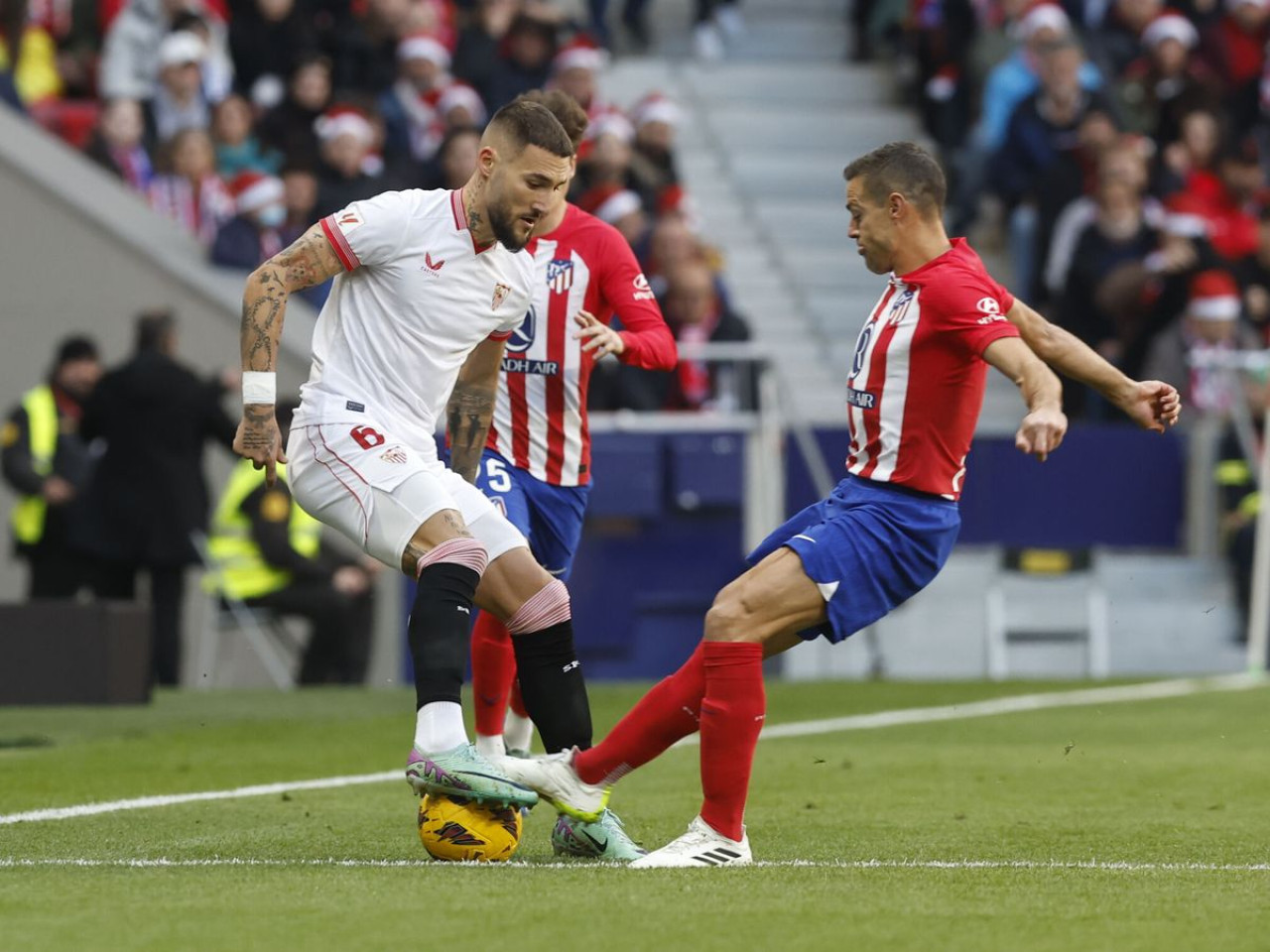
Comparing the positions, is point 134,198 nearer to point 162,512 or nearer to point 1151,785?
point 162,512

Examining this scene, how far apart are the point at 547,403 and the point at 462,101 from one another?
32.3 feet

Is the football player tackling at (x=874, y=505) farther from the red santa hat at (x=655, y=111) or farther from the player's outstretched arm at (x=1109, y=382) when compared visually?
the red santa hat at (x=655, y=111)

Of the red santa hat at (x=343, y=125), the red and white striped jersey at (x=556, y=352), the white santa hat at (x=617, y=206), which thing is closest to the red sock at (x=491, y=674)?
the red and white striped jersey at (x=556, y=352)

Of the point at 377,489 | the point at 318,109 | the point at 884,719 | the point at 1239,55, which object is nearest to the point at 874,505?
the point at 377,489

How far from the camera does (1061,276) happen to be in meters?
18.1

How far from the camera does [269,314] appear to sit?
6.91m

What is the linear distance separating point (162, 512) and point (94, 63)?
4.95 metres

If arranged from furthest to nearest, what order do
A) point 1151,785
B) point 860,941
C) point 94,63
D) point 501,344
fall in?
point 94,63
point 1151,785
point 501,344
point 860,941

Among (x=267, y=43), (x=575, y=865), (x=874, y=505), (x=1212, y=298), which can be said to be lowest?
(x=575, y=865)

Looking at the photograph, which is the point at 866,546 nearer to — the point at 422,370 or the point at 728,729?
the point at 728,729

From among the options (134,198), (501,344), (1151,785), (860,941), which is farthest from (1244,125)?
(860,941)

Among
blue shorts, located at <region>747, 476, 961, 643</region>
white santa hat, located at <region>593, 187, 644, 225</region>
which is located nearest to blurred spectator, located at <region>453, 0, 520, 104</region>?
white santa hat, located at <region>593, 187, 644, 225</region>

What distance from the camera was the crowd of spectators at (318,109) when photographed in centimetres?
1689

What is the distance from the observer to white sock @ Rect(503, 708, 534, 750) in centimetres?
904
